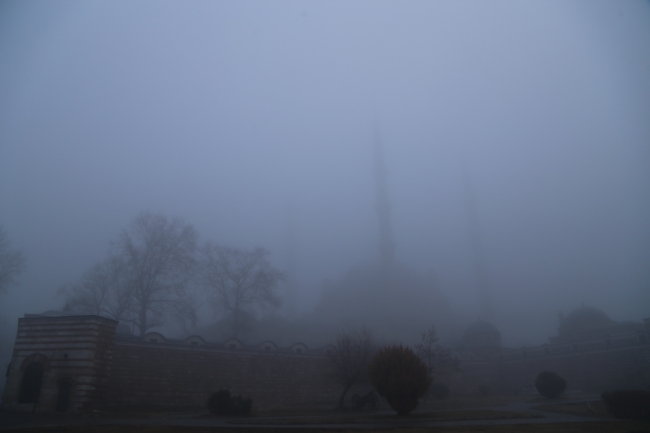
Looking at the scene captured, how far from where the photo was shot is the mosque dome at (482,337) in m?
67.1

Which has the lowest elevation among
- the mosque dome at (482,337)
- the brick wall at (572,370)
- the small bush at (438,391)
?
the small bush at (438,391)

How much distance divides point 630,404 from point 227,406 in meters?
19.4

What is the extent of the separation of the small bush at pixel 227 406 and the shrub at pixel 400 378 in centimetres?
747

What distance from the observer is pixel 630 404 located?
19391 millimetres

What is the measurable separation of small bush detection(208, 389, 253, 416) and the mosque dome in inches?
1952

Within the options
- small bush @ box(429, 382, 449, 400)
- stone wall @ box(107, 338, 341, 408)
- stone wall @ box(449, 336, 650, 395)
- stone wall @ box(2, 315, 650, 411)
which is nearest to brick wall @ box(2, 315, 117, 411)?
stone wall @ box(2, 315, 650, 411)

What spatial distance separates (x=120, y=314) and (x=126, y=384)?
18.7 metres

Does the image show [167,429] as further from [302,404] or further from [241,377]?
[302,404]

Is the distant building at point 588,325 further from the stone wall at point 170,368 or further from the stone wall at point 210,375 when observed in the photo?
the stone wall at point 210,375

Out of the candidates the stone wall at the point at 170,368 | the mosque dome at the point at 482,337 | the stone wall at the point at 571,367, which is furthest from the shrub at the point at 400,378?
the mosque dome at the point at 482,337

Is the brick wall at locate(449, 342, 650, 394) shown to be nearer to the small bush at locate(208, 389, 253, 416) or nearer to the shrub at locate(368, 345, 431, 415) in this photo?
the shrub at locate(368, 345, 431, 415)

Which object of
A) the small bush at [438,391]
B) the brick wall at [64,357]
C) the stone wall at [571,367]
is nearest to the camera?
the brick wall at [64,357]

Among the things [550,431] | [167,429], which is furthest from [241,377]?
[550,431]

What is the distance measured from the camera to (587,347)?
4916 centimetres
